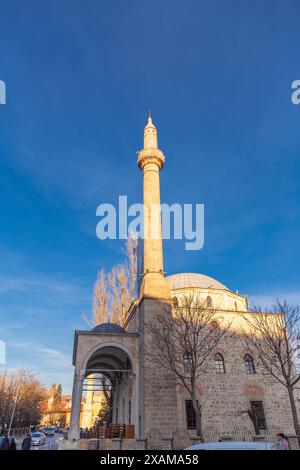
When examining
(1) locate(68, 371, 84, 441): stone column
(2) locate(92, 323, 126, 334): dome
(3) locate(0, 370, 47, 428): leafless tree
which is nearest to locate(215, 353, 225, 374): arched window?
(2) locate(92, 323, 126, 334): dome

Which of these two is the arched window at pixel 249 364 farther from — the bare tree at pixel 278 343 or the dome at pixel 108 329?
the dome at pixel 108 329

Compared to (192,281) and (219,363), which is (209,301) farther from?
(219,363)

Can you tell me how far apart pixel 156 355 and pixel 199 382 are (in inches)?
122

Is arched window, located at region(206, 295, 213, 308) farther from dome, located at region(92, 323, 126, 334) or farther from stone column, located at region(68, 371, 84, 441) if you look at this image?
stone column, located at region(68, 371, 84, 441)

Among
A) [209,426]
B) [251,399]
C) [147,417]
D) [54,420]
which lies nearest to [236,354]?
[251,399]

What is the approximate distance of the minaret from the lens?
16.6 m

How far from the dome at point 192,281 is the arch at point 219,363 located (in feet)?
15.0

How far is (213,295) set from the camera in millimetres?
20281

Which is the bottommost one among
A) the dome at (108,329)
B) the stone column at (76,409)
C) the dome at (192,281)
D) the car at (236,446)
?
the car at (236,446)

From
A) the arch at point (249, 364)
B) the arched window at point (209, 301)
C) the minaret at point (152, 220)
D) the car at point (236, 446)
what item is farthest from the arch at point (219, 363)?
the car at point (236, 446)

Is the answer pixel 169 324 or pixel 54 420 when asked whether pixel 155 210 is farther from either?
pixel 54 420

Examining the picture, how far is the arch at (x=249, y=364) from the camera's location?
56.4 ft

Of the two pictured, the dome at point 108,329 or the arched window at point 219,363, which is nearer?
the dome at point 108,329
